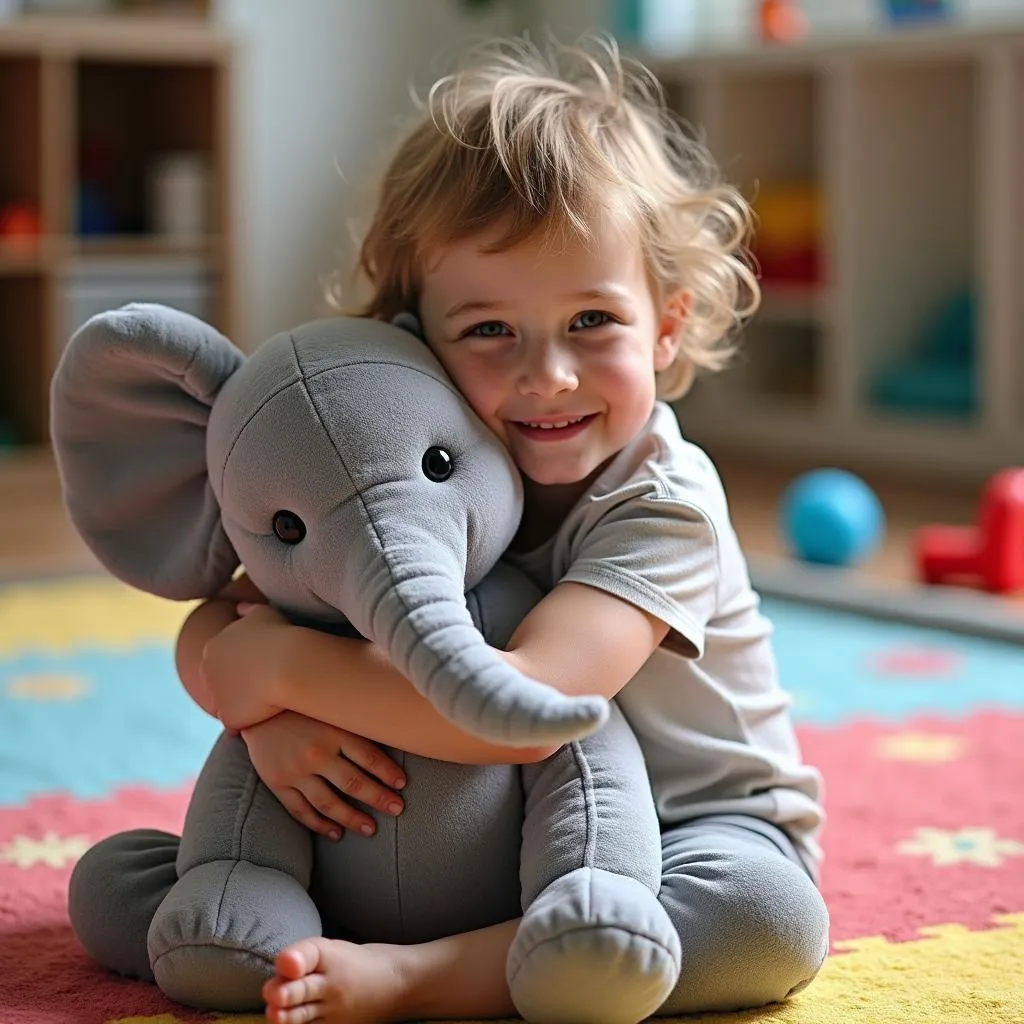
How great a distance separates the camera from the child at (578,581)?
888 mm

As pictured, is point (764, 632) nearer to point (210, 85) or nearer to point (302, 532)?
point (302, 532)

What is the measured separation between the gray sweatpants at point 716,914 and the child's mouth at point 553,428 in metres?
0.23

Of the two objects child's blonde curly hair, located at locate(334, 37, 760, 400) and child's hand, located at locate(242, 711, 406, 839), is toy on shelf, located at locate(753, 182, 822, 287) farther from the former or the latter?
child's hand, located at locate(242, 711, 406, 839)

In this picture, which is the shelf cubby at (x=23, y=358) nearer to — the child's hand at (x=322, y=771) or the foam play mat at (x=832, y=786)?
the foam play mat at (x=832, y=786)

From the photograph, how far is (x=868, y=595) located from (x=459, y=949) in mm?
1202

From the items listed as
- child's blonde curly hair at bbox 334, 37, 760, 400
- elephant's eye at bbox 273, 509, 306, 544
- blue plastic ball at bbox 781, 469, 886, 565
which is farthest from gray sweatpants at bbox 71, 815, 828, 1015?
blue plastic ball at bbox 781, 469, 886, 565

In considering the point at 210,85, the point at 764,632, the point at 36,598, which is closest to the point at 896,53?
the point at 210,85

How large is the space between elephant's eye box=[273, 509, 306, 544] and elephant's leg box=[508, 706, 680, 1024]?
172mm

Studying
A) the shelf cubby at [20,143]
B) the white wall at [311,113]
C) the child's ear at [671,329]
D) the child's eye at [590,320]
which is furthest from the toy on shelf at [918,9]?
the child's eye at [590,320]

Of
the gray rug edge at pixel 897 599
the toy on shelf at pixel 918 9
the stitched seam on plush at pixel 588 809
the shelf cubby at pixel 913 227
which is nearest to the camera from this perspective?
the stitched seam on plush at pixel 588 809

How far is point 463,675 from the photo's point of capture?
75 centimetres

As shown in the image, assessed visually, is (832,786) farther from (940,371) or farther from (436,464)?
(940,371)

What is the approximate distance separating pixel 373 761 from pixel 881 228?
2381mm

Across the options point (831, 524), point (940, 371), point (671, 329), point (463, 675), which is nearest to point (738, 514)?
point (831, 524)
